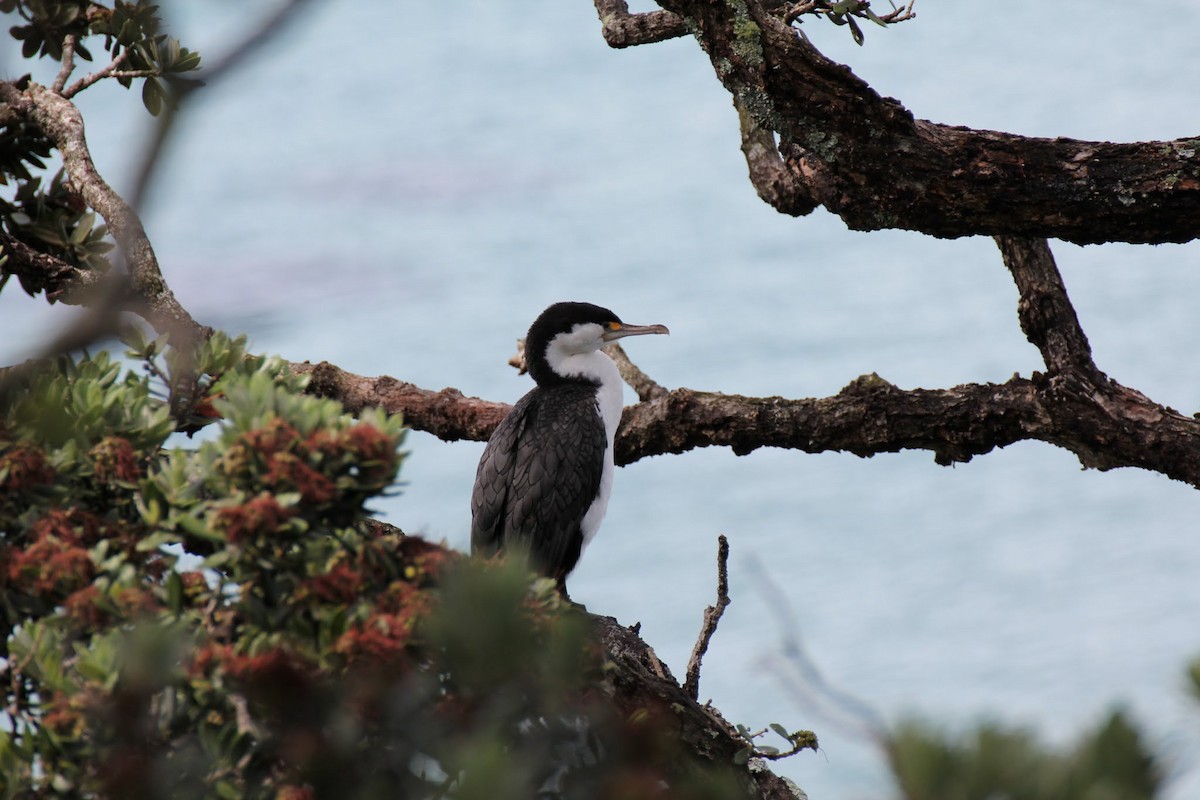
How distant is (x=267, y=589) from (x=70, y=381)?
0.88 metres

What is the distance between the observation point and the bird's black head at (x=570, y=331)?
225 inches

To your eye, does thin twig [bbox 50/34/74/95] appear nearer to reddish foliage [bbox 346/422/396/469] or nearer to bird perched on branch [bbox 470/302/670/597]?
bird perched on branch [bbox 470/302/670/597]

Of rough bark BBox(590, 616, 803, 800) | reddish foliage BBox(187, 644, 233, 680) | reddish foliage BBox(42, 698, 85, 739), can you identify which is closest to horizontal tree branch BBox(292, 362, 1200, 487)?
rough bark BBox(590, 616, 803, 800)

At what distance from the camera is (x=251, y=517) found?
2.08 meters

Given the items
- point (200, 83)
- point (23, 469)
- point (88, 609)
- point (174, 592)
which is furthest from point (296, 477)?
point (200, 83)

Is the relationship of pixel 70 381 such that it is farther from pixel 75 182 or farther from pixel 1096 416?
pixel 1096 416

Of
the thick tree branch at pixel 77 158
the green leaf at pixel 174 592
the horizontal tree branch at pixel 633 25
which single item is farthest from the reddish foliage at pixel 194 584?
the horizontal tree branch at pixel 633 25

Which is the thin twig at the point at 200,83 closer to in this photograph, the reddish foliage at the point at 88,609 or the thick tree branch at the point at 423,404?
the reddish foliage at the point at 88,609

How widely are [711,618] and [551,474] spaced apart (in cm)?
99

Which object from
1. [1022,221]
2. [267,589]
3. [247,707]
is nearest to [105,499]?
[267,589]

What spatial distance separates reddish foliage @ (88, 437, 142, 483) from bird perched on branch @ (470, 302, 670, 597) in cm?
246

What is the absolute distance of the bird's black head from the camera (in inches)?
225

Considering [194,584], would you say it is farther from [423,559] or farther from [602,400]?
[602,400]

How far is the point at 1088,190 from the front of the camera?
3941mm
